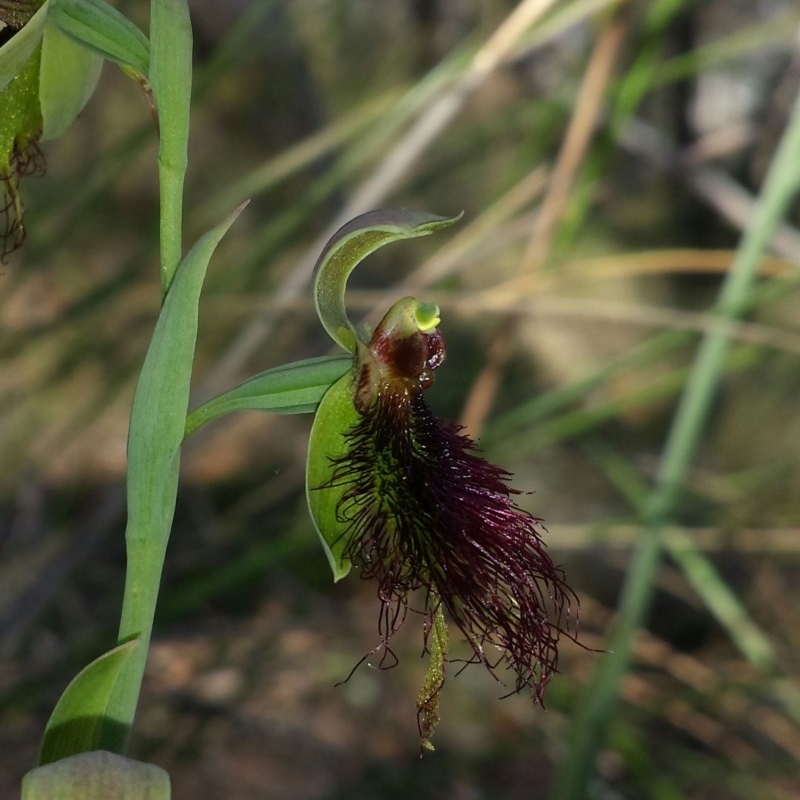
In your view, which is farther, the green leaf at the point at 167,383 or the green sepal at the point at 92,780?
the green leaf at the point at 167,383

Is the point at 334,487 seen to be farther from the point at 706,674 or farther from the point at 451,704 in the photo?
the point at 451,704

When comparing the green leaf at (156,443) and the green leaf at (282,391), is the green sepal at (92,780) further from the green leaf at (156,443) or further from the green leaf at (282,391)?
the green leaf at (282,391)

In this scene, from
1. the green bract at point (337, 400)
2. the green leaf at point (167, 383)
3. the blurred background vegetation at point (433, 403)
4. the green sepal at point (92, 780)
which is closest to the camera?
the green sepal at point (92, 780)

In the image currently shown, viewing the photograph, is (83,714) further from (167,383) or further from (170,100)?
(170,100)

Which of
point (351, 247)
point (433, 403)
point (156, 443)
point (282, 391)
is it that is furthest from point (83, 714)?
point (433, 403)

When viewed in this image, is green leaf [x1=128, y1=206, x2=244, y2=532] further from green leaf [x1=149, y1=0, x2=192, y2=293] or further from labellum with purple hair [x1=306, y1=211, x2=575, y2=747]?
labellum with purple hair [x1=306, y1=211, x2=575, y2=747]

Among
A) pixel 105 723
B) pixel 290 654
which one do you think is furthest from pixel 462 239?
pixel 105 723

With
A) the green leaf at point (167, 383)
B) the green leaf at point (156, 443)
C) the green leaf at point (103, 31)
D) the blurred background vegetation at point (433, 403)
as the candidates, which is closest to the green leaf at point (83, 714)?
the green leaf at point (156, 443)
